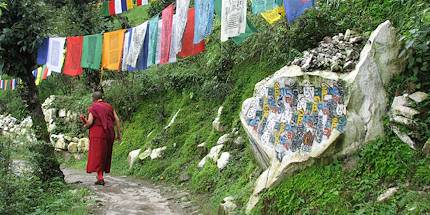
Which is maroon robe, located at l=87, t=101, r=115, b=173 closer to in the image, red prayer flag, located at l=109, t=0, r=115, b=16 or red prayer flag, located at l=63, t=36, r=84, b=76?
red prayer flag, located at l=63, t=36, r=84, b=76

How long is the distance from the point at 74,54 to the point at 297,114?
5.94 metres

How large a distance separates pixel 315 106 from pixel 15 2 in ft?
17.5

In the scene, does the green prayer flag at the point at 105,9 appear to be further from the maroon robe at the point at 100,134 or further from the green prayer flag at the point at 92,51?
the maroon robe at the point at 100,134

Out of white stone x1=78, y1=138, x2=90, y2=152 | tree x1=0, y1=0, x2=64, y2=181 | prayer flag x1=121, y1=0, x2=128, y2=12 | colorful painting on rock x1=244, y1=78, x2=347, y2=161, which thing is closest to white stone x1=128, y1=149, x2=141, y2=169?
tree x1=0, y1=0, x2=64, y2=181

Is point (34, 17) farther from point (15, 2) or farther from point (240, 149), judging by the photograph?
point (240, 149)

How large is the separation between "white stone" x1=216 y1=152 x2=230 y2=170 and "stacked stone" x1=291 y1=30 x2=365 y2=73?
2152 mm

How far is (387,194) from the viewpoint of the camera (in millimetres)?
3766

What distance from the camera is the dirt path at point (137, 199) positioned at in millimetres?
6166

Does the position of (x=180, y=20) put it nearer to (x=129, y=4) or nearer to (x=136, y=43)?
(x=136, y=43)

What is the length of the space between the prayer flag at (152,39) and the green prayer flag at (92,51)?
1.50 meters

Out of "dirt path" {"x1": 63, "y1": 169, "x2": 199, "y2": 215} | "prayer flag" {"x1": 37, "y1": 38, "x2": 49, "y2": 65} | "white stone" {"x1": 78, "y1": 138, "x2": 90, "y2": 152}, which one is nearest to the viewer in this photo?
"dirt path" {"x1": 63, "y1": 169, "x2": 199, "y2": 215}

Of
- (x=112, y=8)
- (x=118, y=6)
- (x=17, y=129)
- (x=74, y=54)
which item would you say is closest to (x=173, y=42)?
(x=74, y=54)

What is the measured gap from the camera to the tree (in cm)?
770

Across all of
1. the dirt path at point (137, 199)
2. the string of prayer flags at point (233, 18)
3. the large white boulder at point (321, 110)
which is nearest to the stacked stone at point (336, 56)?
the large white boulder at point (321, 110)
